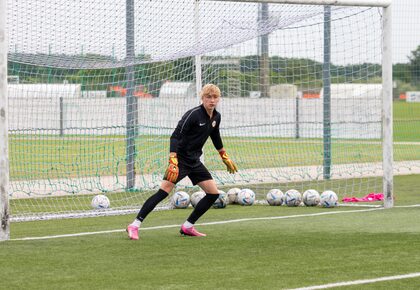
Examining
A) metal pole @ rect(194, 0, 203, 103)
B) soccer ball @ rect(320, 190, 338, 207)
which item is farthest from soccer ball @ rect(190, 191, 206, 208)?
metal pole @ rect(194, 0, 203, 103)

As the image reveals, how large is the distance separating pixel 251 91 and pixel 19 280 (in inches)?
468

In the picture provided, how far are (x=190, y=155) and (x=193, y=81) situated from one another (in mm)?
5625

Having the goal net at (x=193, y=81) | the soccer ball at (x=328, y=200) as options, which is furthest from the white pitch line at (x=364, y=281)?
the goal net at (x=193, y=81)

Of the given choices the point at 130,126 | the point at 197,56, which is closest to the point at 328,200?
the point at 197,56

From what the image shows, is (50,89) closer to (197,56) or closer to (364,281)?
(197,56)

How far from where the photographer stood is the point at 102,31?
47.0 feet

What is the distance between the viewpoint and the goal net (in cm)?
1440

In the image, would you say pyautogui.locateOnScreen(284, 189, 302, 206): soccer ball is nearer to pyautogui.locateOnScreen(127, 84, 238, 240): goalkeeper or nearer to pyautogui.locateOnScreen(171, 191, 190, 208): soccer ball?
pyautogui.locateOnScreen(171, 191, 190, 208): soccer ball

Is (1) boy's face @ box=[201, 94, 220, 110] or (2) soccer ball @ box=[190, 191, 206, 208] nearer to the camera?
(1) boy's face @ box=[201, 94, 220, 110]

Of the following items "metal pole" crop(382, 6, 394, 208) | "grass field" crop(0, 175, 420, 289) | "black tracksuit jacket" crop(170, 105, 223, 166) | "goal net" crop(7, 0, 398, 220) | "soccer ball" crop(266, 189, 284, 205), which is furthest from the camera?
"soccer ball" crop(266, 189, 284, 205)

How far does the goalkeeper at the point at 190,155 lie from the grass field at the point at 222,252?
32 centimetres

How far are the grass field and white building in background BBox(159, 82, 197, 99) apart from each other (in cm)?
379

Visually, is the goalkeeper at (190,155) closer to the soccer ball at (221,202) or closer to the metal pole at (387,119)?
the soccer ball at (221,202)

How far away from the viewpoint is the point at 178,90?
18109mm
